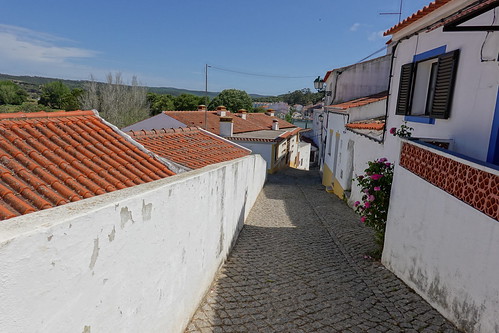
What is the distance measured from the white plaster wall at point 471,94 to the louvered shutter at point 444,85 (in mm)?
76

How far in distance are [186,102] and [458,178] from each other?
5152 cm

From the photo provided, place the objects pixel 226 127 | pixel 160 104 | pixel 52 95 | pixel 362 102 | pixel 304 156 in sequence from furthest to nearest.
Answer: pixel 52 95 → pixel 160 104 → pixel 304 156 → pixel 226 127 → pixel 362 102

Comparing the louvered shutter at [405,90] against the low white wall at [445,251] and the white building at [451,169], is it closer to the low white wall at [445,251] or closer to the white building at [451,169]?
the white building at [451,169]

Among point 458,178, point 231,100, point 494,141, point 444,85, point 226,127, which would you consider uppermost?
point 444,85

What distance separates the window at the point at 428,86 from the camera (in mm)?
5559

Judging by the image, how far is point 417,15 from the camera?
6.30 meters

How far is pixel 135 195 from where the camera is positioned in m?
2.58

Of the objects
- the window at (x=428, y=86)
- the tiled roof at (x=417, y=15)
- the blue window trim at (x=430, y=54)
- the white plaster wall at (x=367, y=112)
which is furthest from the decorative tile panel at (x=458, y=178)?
the white plaster wall at (x=367, y=112)

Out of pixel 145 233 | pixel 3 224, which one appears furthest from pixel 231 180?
pixel 3 224

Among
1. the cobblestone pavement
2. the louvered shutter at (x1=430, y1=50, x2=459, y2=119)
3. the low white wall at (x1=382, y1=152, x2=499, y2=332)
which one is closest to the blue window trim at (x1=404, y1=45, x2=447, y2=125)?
the louvered shutter at (x1=430, y1=50, x2=459, y2=119)

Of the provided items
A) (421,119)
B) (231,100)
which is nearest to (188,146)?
(421,119)

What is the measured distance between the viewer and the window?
5.56m

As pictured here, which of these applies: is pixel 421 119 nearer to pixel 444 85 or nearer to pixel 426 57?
pixel 444 85

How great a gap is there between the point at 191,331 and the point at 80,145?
134 inches
